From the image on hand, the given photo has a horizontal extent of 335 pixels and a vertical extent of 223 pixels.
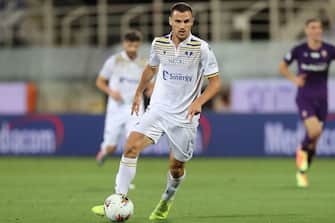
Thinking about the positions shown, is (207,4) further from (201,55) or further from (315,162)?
(201,55)

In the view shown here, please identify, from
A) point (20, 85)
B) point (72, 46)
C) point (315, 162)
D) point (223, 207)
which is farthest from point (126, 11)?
point (223, 207)

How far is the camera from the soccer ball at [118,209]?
8.62 m

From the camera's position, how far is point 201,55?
9.21m

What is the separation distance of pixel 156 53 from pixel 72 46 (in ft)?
55.4

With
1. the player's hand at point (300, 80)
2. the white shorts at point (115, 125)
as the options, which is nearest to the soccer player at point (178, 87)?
the player's hand at point (300, 80)

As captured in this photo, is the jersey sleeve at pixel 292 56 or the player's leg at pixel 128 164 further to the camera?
the jersey sleeve at pixel 292 56

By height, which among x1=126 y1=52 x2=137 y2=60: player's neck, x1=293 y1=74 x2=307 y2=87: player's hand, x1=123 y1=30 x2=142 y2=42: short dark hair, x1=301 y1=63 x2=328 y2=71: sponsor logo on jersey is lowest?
x1=293 y1=74 x2=307 y2=87: player's hand

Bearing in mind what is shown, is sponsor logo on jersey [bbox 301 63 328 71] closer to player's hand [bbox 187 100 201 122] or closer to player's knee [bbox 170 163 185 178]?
player's knee [bbox 170 163 185 178]

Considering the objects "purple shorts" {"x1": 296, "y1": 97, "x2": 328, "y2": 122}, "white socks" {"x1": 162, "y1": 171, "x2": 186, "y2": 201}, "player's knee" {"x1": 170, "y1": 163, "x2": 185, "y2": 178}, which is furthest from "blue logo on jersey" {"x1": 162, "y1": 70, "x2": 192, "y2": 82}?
"purple shorts" {"x1": 296, "y1": 97, "x2": 328, "y2": 122}

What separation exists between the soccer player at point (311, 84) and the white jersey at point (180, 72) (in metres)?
5.08

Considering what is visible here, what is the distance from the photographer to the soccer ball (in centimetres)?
862

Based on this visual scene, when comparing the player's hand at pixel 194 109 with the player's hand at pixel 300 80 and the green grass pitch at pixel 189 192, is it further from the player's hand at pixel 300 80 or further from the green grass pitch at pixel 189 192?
the player's hand at pixel 300 80

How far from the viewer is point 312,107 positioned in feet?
46.5

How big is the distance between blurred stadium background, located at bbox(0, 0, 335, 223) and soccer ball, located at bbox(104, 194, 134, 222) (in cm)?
1135
